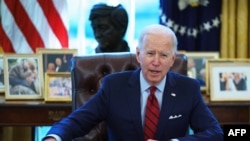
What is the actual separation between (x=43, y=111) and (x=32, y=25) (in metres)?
0.86

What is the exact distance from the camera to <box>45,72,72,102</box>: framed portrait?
2648 millimetres

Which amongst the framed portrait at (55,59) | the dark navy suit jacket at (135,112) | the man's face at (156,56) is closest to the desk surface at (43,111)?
the framed portrait at (55,59)

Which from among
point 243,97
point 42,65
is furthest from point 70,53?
point 243,97

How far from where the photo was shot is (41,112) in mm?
2613

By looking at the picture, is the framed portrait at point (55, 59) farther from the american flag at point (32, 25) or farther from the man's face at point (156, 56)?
the man's face at point (156, 56)

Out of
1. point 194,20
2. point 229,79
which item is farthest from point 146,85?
point 194,20

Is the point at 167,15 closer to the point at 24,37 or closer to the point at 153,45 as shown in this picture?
the point at 24,37

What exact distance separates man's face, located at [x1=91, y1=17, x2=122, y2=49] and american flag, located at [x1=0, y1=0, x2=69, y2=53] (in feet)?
2.01

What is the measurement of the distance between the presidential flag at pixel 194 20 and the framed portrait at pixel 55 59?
0.83 metres

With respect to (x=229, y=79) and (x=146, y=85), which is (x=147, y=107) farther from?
(x=229, y=79)

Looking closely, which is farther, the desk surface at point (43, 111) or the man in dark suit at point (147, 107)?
the desk surface at point (43, 111)

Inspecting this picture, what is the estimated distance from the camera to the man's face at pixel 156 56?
5.72 feet

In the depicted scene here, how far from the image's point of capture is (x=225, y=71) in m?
2.78

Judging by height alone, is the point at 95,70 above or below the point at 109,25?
below
